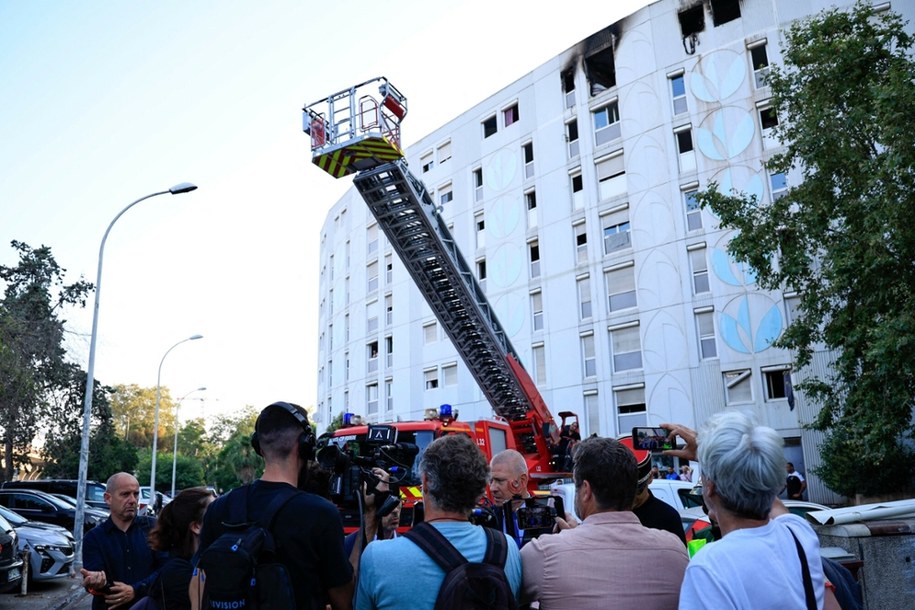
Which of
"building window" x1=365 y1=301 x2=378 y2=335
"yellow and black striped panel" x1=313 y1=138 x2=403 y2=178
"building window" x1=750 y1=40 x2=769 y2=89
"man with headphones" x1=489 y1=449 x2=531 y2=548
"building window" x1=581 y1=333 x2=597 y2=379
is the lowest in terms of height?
"man with headphones" x1=489 y1=449 x2=531 y2=548

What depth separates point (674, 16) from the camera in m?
26.9

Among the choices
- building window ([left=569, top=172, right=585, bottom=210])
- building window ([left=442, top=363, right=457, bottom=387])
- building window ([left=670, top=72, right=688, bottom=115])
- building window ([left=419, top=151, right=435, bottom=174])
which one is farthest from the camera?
building window ([left=419, top=151, right=435, bottom=174])

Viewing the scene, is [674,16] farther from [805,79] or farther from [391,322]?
[391,322]

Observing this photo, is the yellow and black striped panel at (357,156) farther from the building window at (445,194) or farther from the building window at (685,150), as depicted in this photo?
the building window at (445,194)

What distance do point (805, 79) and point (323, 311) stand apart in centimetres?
3537

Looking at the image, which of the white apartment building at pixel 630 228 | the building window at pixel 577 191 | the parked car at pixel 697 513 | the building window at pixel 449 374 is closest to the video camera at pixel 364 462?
the parked car at pixel 697 513

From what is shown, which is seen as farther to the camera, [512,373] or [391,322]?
[391,322]

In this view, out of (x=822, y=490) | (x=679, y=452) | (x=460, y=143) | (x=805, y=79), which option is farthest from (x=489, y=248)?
(x=679, y=452)

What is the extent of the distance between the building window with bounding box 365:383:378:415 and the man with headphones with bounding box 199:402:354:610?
1379 inches

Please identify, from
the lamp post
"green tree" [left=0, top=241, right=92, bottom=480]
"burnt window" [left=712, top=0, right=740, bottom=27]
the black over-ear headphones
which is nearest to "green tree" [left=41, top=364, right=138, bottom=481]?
"green tree" [left=0, top=241, right=92, bottom=480]

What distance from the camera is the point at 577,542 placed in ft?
8.66

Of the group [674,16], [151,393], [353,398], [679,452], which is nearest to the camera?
[679,452]

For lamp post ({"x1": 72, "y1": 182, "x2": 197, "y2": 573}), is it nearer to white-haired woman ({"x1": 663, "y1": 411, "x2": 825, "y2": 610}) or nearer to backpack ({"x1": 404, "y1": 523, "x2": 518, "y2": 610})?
backpack ({"x1": 404, "y1": 523, "x2": 518, "y2": 610})

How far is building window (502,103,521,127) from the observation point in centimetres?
3259
